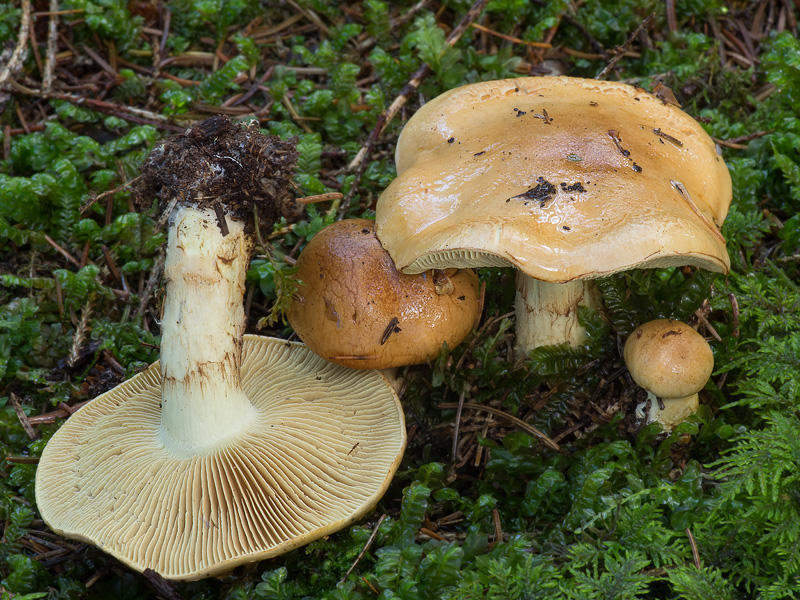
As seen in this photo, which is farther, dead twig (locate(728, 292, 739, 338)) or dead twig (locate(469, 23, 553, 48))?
dead twig (locate(469, 23, 553, 48))

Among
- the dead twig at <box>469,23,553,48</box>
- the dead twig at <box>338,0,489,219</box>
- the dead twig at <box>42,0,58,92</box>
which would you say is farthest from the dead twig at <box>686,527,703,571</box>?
the dead twig at <box>42,0,58,92</box>

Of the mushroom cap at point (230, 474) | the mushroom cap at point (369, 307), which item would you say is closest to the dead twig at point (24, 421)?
the mushroom cap at point (230, 474)

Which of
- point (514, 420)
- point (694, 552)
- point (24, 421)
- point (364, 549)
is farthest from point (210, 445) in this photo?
point (694, 552)

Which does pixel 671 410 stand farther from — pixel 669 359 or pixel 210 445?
pixel 210 445

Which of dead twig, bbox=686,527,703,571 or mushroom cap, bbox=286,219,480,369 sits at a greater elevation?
mushroom cap, bbox=286,219,480,369

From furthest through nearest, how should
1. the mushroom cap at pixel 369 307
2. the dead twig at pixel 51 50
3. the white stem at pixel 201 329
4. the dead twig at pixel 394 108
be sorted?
the dead twig at pixel 51 50 → the dead twig at pixel 394 108 → the mushroom cap at pixel 369 307 → the white stem at pixel 201 329

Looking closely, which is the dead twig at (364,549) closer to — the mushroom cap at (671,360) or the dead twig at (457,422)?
the dead twig at (457,422)

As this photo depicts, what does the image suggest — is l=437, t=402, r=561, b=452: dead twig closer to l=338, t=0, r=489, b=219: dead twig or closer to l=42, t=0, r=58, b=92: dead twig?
l=338, t=0, r=489, b=219: dead twig
